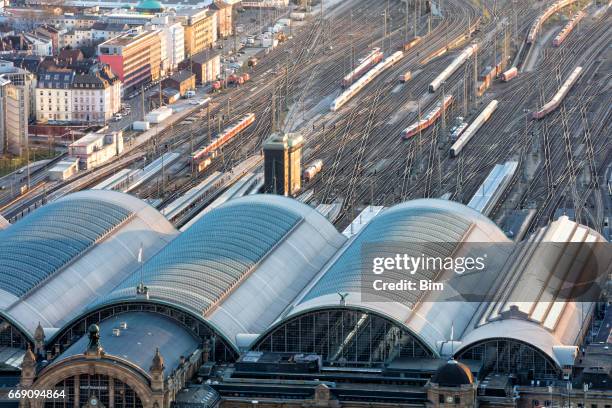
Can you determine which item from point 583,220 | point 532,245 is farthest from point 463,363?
point 583,220

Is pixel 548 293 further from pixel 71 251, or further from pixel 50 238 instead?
pixel 50 238

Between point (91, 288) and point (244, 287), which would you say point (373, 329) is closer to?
point (244, 287)

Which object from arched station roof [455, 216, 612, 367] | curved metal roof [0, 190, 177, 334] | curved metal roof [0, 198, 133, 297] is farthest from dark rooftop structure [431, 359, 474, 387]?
curved metal roof [0, 198, 133, 297]

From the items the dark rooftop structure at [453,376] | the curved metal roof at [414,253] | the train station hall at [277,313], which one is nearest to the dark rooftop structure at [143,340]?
the train station hall at [277,313]

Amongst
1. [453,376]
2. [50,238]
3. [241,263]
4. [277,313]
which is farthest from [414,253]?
[50,238]

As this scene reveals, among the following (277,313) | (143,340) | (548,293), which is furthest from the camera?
(548,293)

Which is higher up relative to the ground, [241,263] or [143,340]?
[241,263]

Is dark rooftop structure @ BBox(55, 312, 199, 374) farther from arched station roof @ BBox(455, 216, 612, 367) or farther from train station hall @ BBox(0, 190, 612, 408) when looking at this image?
arched station roof @ BBox(455, 216, 612, 367)
